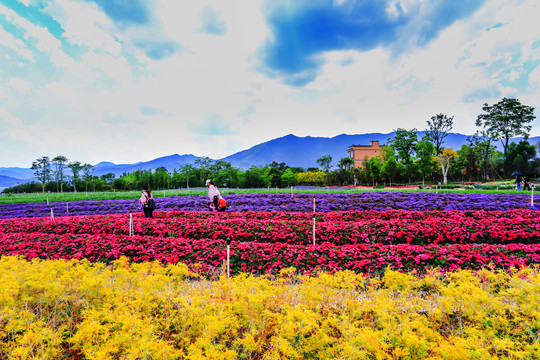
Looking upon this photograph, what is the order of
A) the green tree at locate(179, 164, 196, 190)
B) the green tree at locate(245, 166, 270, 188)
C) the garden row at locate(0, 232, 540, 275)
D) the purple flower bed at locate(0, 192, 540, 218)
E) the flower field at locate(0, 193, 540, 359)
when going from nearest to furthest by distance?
the flower field at locate(0, 193, 540, 359) < the garden row at locate(0, 232, 540, 275) < the purple flower bed at locate(0, 192, 540, 218) < the green tree at locate(245, 166, 270, 188) < the green tree at locate(179, 164, 196, 190)

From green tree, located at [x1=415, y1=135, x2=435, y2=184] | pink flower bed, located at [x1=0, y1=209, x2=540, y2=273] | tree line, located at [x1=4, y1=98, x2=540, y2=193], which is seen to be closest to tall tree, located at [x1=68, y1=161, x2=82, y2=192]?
tree line, located at [x1=4, y1=98, x2=540, y2=193]

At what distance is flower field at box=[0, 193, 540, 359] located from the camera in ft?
7.98

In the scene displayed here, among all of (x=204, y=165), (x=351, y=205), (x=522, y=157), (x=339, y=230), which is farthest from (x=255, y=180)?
(x=339, y=230)

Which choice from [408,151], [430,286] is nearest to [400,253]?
[430,286]

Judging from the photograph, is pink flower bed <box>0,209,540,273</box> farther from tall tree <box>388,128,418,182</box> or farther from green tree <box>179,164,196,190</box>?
green tree <box>179,164,196,190</box>

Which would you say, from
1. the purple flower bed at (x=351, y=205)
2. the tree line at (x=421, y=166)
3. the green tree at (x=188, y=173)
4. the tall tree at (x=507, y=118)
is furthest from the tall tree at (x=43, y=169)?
the tall tree at (x=507, y=118)

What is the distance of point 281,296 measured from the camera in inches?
142

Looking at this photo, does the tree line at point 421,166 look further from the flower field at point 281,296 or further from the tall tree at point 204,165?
the flower field at point 281,296

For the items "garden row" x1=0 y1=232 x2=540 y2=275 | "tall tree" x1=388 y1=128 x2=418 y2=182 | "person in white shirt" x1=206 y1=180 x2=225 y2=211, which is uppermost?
"tall tree" x1=388 y1=128 x2=418 y2=182

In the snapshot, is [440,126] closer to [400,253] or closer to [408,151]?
[408,151]

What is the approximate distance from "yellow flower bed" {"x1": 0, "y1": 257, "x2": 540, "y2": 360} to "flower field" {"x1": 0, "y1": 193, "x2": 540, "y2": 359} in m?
0.02

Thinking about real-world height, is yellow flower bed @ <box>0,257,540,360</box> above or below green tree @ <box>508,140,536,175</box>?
below

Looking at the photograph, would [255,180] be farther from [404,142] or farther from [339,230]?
[339,230]

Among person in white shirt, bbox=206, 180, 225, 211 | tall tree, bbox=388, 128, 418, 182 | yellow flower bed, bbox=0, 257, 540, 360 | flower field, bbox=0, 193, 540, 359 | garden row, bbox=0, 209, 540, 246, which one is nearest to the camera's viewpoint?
yellow flower bed, bbox=0, 257, 540, 360
